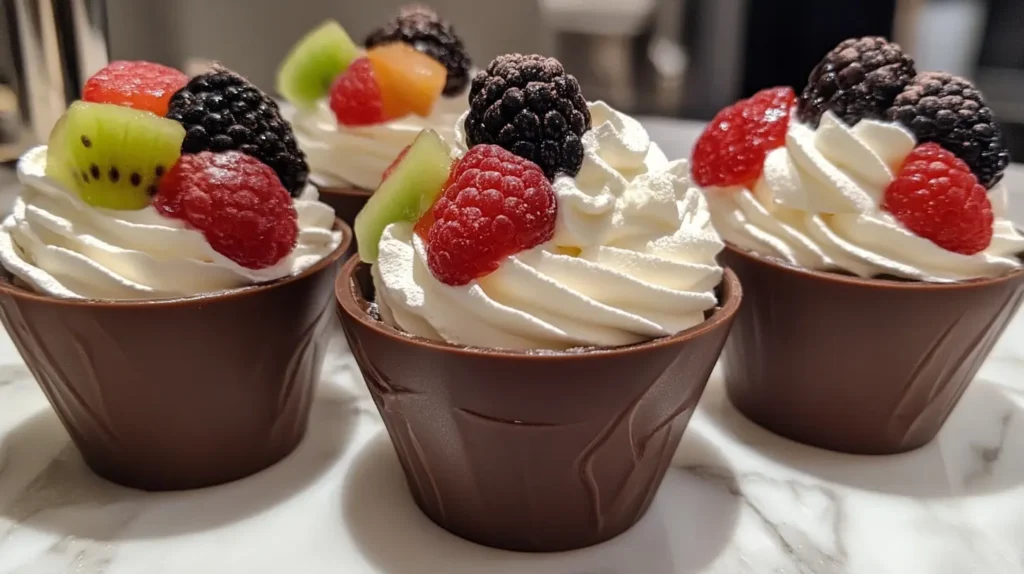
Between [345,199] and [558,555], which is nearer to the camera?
[558,555]

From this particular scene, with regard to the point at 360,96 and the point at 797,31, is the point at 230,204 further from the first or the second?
the point at 797,31

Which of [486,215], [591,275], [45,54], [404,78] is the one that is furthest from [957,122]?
[45,54]

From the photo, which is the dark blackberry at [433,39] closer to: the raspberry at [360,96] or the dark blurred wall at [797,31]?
the raspberry at [360,96]

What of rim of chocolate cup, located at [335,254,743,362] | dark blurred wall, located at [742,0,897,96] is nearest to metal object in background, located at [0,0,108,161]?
rim of chocolate cup, located at [335,254,743,362]

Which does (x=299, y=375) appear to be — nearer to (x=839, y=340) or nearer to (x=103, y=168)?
(x=103, y=168)

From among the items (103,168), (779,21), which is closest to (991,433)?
(103,168)

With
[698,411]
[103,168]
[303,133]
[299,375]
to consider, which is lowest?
[698,411]
